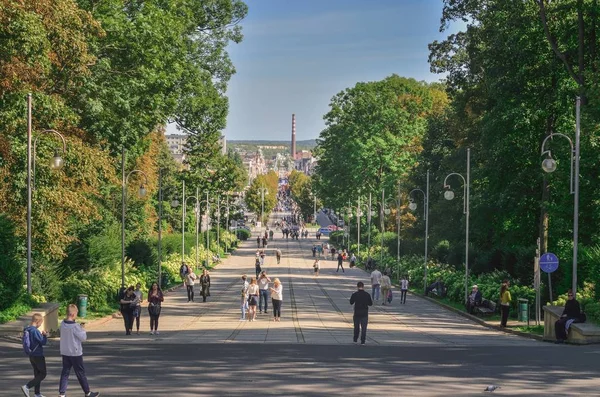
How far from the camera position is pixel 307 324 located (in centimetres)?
4081

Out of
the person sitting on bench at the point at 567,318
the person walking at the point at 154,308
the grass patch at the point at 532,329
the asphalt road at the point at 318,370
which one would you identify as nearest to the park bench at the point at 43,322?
the asphalt road at the point at 318,370

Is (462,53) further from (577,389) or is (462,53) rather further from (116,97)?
(577,389)

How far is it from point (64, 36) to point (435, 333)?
54.9 feet

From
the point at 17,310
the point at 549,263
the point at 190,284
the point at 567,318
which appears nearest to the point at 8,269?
the point at 17,310

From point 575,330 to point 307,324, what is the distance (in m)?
11.9

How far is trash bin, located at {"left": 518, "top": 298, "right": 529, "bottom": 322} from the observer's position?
138 ft

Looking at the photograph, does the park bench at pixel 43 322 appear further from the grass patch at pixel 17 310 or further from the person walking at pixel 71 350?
the person walking at pixel 71 350

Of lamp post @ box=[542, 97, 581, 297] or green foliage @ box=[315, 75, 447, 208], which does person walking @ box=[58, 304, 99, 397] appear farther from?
green foliage @ box=[315, 75, 447, 208]

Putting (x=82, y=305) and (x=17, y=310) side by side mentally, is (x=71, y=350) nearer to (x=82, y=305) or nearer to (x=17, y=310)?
(x=17, y=310)

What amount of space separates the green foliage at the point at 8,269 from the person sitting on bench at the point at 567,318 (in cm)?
1696

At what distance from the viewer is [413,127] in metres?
113

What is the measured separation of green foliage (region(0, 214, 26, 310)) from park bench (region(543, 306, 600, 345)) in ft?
55.9

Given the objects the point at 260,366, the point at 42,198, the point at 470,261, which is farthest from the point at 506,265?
the point at 260,366

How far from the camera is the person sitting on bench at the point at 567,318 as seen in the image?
32.6 m
